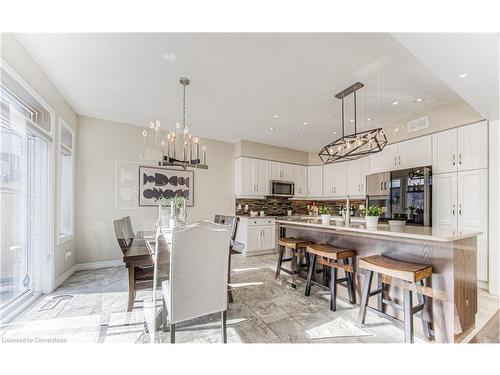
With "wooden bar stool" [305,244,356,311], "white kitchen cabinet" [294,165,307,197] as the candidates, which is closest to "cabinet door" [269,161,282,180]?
"white kitchen cabinet" [294,165,307,197]

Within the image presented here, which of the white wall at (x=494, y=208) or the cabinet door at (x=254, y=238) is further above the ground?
the white wall at (x=494, y=208)

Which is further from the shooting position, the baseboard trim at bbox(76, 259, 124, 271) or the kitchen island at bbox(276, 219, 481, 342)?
the baseboard trim at bbox(76, 259, 124, 271)

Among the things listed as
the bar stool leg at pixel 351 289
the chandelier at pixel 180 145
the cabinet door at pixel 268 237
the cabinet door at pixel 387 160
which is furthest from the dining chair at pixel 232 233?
the cabinet door at pixel 387 160

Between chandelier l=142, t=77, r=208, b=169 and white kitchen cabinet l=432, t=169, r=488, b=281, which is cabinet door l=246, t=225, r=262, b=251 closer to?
chandelier l=142, t=77, r=208, b=169

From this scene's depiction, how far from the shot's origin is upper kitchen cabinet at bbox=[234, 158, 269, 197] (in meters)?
5.04

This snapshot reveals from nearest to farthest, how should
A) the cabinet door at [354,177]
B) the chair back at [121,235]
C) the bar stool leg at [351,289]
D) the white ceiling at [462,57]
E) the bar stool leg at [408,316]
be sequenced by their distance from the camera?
the white ceiling at [462,57] < the bar stool leg at [408,316] < the chair back at [121,235] < the bar stool leg at [351,289] < the cabinet door at [354,177]

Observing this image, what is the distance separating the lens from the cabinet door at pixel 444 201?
10.5 ft

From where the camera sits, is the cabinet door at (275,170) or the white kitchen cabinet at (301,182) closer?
the cabinet door at (275,170)

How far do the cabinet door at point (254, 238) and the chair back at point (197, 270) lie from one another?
3042 millimetres

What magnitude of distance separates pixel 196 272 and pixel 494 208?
381 centimetres

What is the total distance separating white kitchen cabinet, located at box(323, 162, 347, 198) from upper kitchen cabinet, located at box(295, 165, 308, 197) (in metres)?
0.51

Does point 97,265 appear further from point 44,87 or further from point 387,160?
point 387,160

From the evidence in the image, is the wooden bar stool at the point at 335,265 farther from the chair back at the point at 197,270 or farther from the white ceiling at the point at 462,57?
the white ceiling at the point at 462,57
